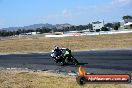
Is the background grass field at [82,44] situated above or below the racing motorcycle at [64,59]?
below

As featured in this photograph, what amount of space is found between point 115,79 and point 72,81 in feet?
21.6

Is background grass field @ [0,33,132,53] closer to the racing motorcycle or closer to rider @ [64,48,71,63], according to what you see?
the racing motorcycle

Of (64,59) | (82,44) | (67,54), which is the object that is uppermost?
(67,54)

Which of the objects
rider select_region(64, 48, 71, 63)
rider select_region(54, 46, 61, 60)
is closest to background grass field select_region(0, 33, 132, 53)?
rider select_region(54, 46, 61, 60)

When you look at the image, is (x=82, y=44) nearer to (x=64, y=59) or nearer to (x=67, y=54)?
(x=64, y=59)

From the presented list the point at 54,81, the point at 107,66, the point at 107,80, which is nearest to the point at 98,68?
the point at 107,66

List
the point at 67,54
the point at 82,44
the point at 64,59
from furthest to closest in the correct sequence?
the point at 82,44
the point at 64,59
the point at 67,54

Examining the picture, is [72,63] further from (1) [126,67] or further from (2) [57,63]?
(1) [126,67]

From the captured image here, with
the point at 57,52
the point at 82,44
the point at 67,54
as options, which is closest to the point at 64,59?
the point at 67,54

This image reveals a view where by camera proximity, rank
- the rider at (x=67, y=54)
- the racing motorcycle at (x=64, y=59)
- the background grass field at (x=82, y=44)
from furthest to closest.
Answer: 1. the background grass field at (x=82, y=44)
2. the racing motorcycle at (x=64, y=59)
3. the rider at (x=67, y=54)

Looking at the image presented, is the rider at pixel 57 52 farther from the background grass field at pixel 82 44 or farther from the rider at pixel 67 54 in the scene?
the background grass field at pixel 82 44

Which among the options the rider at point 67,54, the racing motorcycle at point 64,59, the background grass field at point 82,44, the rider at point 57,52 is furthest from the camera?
the background grass field at point 82,44

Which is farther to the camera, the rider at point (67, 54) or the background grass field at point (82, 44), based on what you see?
the background grass field at point (82, 44)

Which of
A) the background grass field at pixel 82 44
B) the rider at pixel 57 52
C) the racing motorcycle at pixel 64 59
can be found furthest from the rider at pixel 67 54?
the background grass field at pixel 82 44
